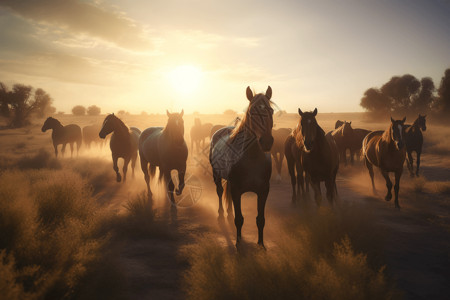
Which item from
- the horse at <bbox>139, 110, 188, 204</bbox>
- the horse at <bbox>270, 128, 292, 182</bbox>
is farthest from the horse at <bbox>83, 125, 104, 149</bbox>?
the horse at <bbox>139, 110, 188, 204</bbox>

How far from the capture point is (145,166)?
912 centimetres

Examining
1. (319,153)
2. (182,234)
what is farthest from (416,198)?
(182,234)

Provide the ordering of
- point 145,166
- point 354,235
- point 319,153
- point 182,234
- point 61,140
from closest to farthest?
point 354,235 → point 182,234 → point 319,153 → point 145,166 → point 61,140

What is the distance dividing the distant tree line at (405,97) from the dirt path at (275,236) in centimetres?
4609

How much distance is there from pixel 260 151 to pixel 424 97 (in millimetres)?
54726

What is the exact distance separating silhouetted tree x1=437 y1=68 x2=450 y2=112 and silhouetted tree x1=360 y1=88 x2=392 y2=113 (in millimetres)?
8346

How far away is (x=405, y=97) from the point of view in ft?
155

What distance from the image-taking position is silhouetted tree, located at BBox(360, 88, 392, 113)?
49.0 m

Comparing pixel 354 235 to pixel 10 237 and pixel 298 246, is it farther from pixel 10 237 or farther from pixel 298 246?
pixel 10 237

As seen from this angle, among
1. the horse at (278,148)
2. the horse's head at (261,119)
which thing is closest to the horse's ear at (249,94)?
the horse's head at (261,119)

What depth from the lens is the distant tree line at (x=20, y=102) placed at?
40125 mm

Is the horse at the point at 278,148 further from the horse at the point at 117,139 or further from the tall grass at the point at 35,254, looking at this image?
the tall grass at the point at 35,254

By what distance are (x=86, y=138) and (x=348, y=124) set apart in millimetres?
21382

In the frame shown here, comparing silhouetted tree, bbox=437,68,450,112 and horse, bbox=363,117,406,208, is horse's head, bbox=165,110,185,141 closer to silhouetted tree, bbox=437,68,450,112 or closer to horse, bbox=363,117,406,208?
horse, bbox=363,117,406,208
